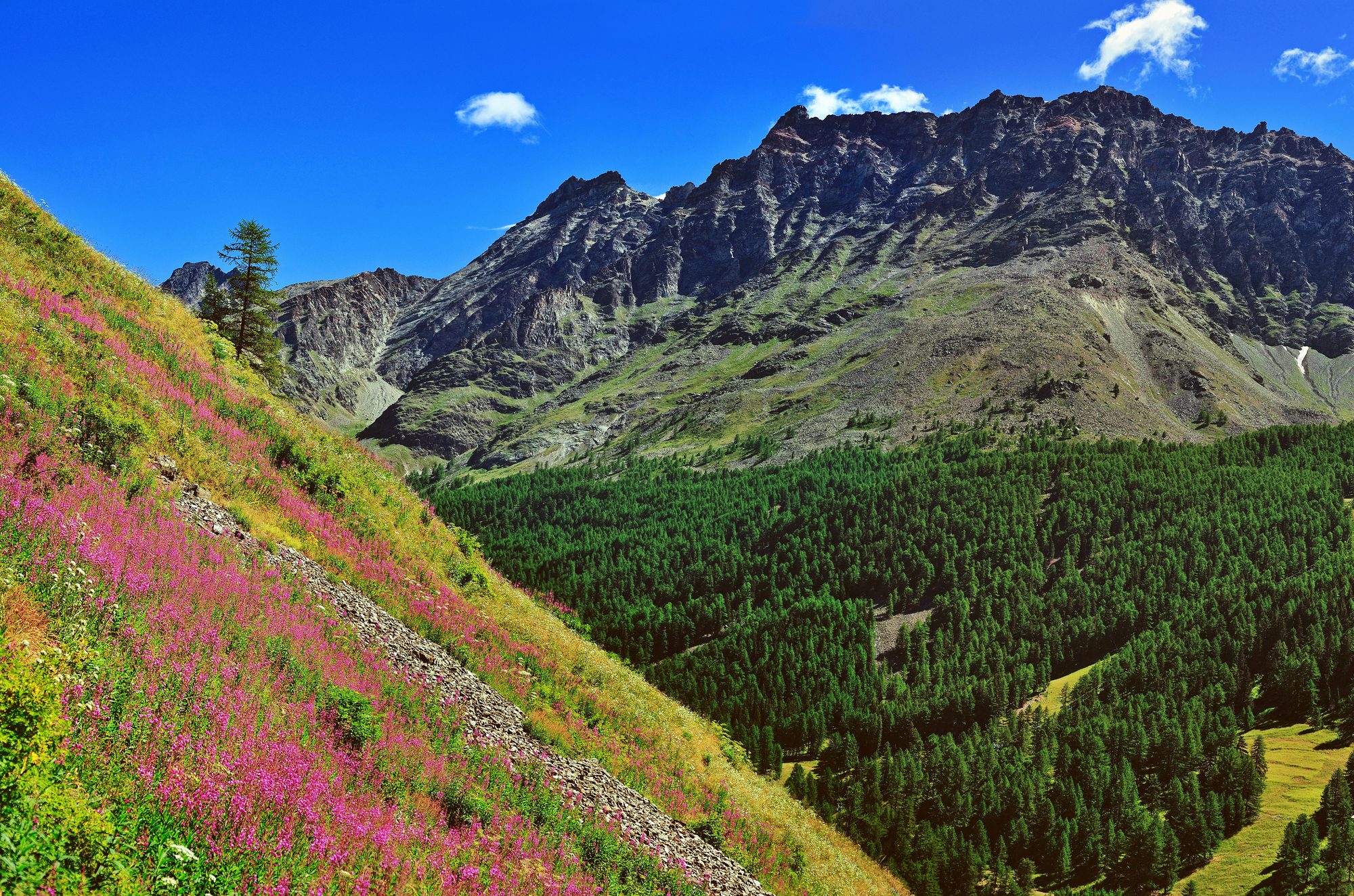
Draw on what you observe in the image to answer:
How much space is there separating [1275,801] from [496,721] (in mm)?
142335

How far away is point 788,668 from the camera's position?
150750mm

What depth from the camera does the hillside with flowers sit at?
8219 mm

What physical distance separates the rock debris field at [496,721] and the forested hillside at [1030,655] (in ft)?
256

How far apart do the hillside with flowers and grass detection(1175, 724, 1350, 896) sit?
104329 mm

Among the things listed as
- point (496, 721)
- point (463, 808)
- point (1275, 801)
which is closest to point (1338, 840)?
point (1275, 801)

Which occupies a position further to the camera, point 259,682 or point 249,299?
point 249,299

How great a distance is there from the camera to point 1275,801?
10988cm

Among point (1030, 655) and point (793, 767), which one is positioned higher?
point (1030, 655)

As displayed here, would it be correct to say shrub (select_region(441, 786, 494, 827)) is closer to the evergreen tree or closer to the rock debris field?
the rock debris field

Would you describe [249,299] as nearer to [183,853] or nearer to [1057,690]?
[183,853]

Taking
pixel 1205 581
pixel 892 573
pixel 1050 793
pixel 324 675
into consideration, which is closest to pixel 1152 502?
pixel 1205 581

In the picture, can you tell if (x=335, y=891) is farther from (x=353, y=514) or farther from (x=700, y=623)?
(x=700, y=623)

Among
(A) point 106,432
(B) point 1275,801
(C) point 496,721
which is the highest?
(A) point 106,432

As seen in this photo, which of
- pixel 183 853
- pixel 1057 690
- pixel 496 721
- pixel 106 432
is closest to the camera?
pixel 183 853
